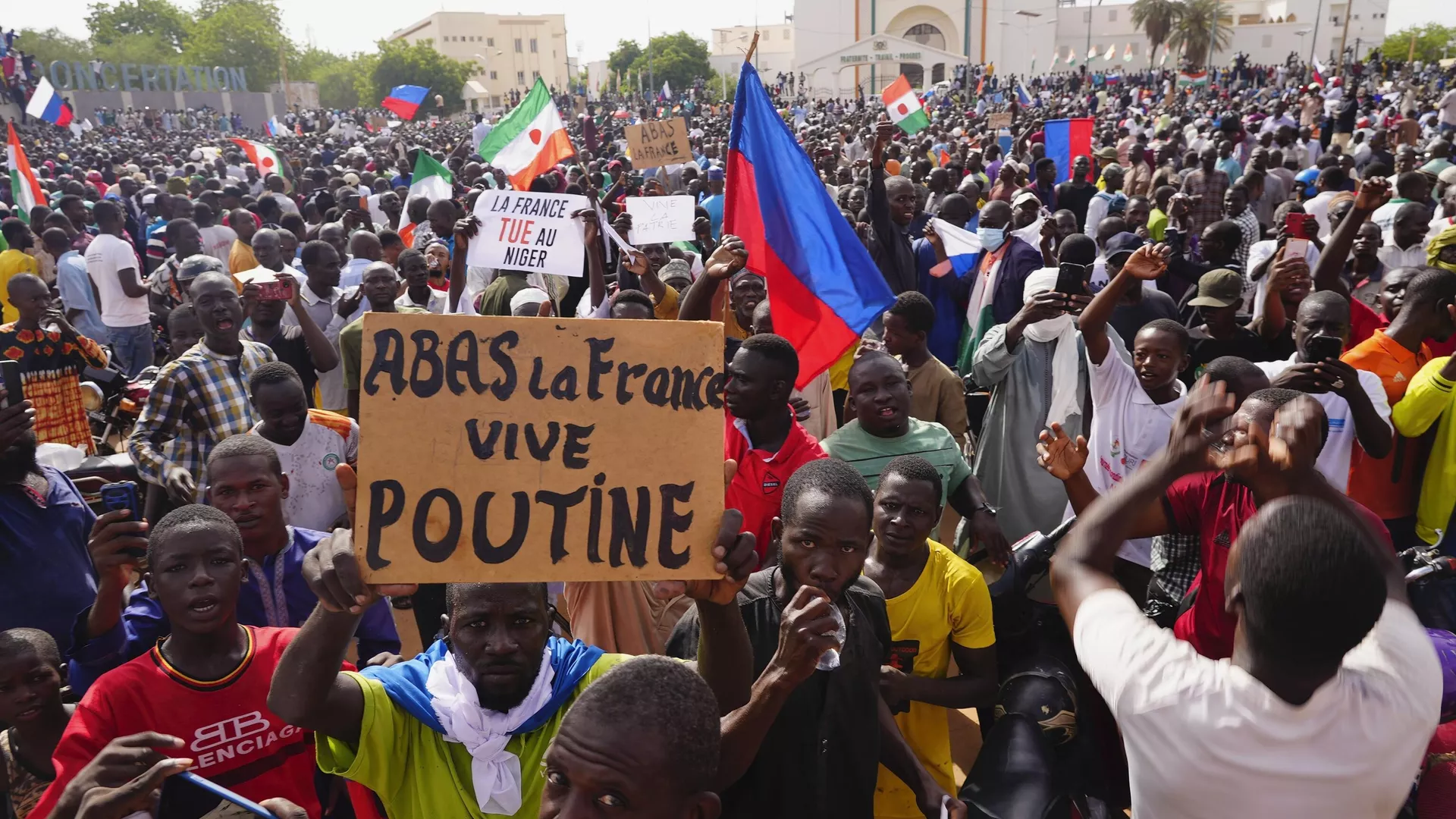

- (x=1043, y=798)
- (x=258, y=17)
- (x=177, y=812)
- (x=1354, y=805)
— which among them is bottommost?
(x=1043, y=798)

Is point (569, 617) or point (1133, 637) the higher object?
point (1133, 637)

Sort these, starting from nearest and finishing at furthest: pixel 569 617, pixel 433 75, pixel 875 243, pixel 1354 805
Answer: pixel 1354 805, pixel 569 617, pixel 875 243, pixel 433 75

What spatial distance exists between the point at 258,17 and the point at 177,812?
323ft

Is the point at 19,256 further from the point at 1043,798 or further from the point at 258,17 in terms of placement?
the point at 258,17

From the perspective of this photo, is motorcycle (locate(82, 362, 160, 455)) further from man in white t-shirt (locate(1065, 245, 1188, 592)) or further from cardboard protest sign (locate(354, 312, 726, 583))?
man in white t-shirt (locate(1065, 245, 1188, 592))

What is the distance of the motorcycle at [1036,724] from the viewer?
2.57 metres

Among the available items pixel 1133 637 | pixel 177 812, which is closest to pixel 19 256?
pixel 177 812

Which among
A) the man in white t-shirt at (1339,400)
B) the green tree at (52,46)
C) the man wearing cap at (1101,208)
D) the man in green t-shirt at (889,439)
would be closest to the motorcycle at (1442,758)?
the man in white t-shirt at (1339,400)

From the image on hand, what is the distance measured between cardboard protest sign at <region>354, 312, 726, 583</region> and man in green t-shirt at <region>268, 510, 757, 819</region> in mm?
162

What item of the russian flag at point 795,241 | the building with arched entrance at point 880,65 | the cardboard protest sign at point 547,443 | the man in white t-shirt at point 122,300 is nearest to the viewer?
the cardboard protest sign at point 547,443

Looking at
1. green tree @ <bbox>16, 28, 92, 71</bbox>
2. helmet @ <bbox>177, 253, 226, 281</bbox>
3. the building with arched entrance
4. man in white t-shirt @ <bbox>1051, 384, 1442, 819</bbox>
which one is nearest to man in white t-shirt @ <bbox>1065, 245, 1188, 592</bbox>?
man in white t-shirt @ <bbox>1051, 384, 1442, 819</bbox>

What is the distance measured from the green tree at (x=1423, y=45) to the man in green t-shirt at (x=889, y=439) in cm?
6262

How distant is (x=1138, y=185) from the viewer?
1271 centimetres

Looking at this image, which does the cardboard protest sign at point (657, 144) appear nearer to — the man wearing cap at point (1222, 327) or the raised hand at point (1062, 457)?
the man wearing cap at point (1222, 327)
